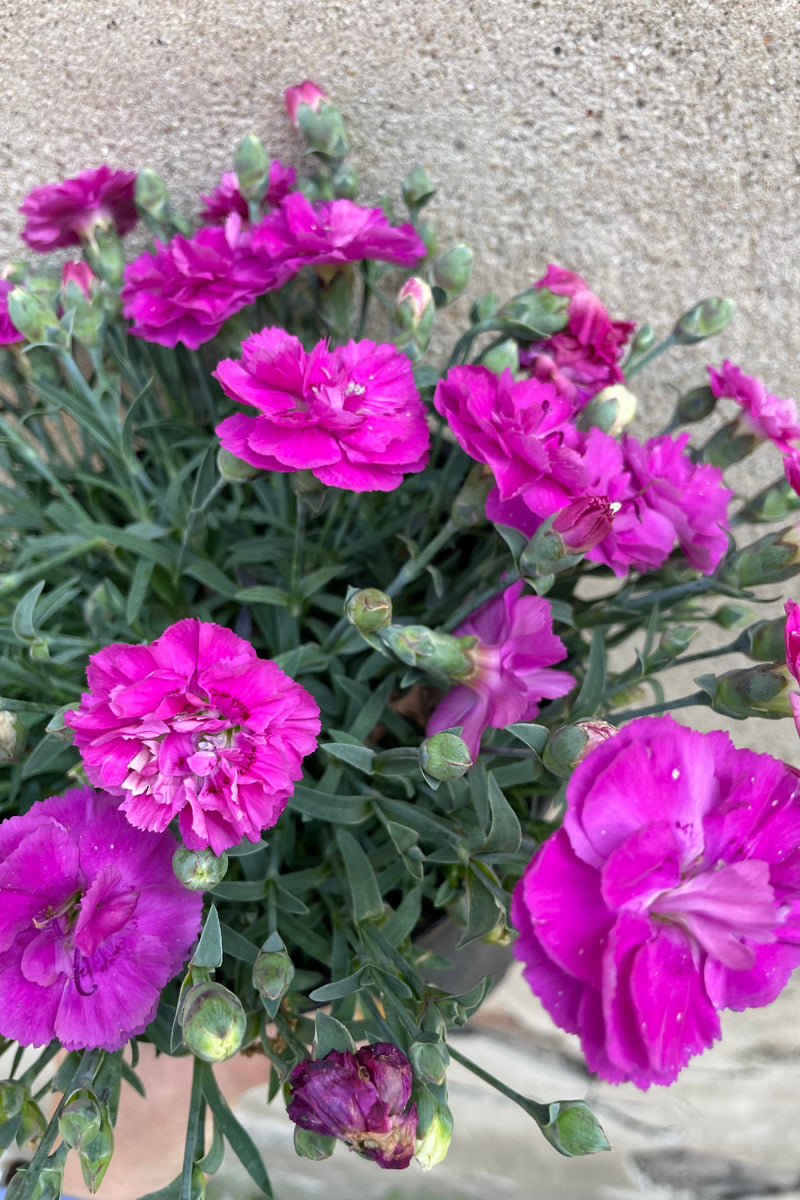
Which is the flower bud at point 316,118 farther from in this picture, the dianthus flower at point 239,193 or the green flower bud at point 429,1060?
the green flower bud at point 429,1060

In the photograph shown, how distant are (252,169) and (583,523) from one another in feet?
1.05

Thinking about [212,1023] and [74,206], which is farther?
[74,206]

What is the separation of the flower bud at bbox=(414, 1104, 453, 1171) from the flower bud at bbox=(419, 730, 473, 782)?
0.14 metres

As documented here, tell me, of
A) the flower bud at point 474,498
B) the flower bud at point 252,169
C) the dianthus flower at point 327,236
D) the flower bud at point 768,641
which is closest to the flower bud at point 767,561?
A: the flower bud at point 768,641

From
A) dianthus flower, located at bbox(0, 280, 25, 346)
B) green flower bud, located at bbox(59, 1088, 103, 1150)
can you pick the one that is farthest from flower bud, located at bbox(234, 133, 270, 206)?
green flower bud, located at bbox(59, 1088, 103, 1150)

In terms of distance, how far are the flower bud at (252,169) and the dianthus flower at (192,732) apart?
1.09ft

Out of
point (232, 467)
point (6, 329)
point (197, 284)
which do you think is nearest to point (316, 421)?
point (232, 467)

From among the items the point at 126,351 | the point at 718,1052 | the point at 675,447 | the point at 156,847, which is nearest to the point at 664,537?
the point at 675,447

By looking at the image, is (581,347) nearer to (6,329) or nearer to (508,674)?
(508,674)

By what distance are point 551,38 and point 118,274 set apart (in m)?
0.32

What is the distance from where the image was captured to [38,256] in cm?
68

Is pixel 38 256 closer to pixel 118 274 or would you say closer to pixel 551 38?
pixel 118 274

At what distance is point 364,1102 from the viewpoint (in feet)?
1.09

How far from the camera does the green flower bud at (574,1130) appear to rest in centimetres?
37
